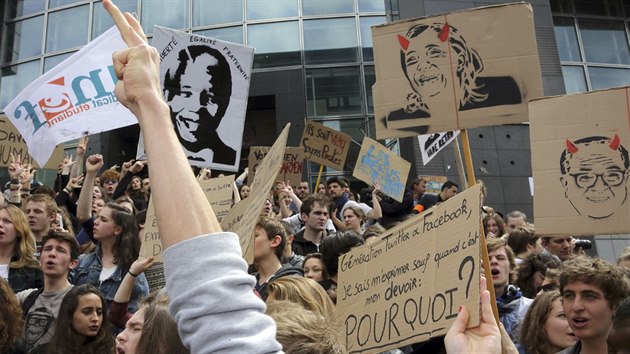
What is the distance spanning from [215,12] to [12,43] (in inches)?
274

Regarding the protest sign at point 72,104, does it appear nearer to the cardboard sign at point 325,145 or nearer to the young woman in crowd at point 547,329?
the cardboard sign at point 325,145

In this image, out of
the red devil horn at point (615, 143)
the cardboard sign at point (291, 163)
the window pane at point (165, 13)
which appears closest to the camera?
the red devil horn at point (615, 143)

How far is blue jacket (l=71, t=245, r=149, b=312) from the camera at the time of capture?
4.34 m

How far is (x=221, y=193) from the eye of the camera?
438cm

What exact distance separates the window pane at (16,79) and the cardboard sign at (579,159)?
59.7 feet

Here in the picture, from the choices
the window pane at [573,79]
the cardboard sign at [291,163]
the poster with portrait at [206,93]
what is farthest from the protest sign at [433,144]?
the window pane at [573,79]

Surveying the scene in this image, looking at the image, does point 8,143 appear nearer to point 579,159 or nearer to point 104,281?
point 104,281

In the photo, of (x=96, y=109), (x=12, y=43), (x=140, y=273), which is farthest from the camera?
(x=12, y=43)

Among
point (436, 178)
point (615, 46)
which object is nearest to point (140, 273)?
point (436, 178)

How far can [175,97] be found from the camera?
5941 mm

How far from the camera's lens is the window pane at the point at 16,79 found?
776 inches

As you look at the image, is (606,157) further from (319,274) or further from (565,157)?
(319,274)

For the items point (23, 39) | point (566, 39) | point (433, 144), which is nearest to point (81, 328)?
point (433, 144)

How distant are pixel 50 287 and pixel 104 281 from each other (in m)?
0.41
